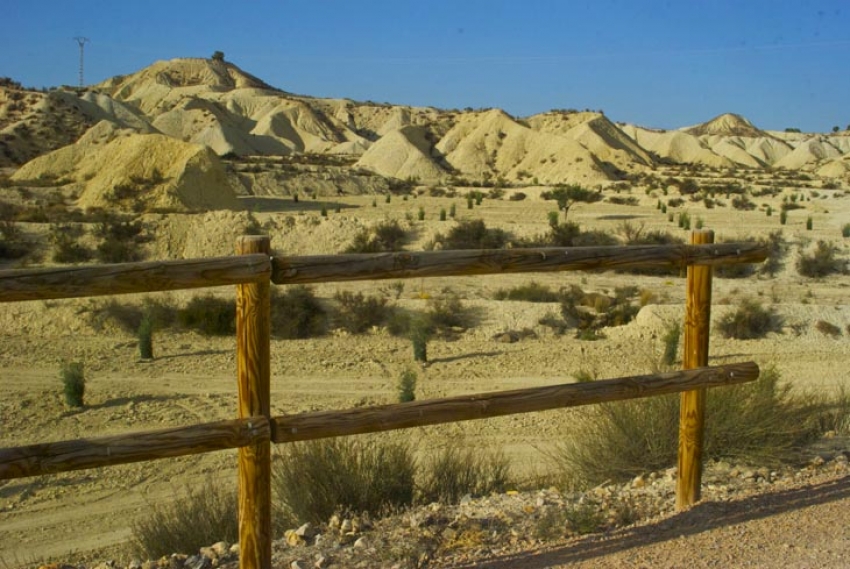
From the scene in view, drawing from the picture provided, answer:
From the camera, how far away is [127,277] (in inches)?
164

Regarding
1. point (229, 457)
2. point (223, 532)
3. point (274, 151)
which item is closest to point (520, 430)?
point (229, 457)

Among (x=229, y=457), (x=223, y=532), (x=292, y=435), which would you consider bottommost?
(x=229, y=457)

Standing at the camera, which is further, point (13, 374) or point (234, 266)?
point (13, 374)

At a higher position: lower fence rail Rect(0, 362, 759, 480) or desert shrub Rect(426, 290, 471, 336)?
lower fence rail Rect(0, 362, 759, 480)

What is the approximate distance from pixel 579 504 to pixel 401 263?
2.34 meters

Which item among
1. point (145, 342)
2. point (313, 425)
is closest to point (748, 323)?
point (145, 342)

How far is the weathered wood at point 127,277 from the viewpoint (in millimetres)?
3951

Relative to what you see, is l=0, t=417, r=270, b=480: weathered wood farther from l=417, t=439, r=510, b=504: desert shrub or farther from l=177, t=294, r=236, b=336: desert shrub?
l=177, t=294, r=236, b=336: desert shrub

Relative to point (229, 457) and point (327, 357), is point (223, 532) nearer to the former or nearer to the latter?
point (229, 457)

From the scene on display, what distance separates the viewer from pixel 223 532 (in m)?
6.37

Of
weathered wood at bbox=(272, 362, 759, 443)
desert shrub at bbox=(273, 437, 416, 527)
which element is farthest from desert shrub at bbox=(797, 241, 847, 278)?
desert shrub at bbox=(273, 437, 416, 527)

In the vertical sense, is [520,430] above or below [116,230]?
below

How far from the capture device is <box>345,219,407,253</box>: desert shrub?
85.4ft

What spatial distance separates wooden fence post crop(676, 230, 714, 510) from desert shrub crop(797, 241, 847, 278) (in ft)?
69.4
